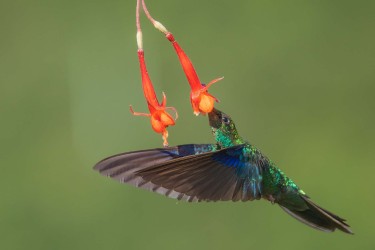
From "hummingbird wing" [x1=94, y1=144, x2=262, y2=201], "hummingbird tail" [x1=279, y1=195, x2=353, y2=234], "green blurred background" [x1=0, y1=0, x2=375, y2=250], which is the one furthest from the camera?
"green blurred background" [x1=0, y1=0, x2=375, y2=250]

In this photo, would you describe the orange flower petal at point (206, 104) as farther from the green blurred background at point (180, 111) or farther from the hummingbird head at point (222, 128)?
the green blurred background at point (180, 111)

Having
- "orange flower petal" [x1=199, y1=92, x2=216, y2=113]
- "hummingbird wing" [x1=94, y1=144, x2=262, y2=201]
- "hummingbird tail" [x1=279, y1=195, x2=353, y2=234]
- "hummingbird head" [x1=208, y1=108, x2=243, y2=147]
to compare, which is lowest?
"hummingbird tail" [x1=279, y1=195, x2=353, y2=234]

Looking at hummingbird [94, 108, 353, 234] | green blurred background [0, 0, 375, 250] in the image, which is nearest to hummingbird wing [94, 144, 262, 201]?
hummingbird [94, 108, 353, 234]

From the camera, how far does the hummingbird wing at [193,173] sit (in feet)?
6.83

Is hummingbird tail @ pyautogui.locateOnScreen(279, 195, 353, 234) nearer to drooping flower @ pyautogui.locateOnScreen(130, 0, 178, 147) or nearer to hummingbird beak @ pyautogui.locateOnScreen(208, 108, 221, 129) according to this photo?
hummingbird beak @ pyautogui.locateOnScreen(208, 108, 221, 129)

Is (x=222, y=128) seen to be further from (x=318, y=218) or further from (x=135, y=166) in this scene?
(x=318, y=218)

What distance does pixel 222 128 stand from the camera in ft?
7.64

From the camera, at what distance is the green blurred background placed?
15.8ft

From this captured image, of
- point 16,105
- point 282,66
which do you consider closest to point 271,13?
point 282,66

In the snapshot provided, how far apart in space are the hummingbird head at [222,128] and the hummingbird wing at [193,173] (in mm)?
41

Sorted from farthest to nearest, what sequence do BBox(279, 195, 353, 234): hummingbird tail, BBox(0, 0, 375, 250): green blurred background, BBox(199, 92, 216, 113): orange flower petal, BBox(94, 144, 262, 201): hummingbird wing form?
BBox(0, 0, 375, 250): green blurred background
BBox(279, 195, 353, 234): hummingbird tail
BBox(199, 92, 216, 113): orange flower petal
BBox(94, 144, 262, 201): hummingbird wing

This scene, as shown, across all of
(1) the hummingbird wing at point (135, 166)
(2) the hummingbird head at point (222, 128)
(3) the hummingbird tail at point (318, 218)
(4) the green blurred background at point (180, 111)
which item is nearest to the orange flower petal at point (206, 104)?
(2) the hummingbird head at point (222, 128)

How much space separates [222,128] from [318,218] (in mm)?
429

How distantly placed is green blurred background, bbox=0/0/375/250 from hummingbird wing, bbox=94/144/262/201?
91.8 inches
